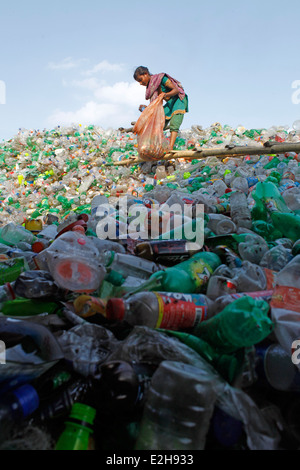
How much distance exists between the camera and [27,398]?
2.53 ft

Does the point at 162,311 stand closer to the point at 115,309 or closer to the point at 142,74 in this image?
the point at 115,309

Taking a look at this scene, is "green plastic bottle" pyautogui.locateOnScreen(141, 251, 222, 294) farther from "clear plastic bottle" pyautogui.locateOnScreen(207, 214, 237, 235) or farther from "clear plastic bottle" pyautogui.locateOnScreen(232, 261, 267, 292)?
"clear plastic bottle" pyautogui.locateOnScreen(207, 214, 237, 235)

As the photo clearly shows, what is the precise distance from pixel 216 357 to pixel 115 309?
362 mm

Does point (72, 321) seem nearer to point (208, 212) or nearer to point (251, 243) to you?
point (251, 243)

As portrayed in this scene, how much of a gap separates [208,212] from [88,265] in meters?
1.36

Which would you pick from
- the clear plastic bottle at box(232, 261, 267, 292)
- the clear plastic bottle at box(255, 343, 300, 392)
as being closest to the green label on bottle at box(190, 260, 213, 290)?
the clear plastic bottle at box(232, 261, 267, 292)

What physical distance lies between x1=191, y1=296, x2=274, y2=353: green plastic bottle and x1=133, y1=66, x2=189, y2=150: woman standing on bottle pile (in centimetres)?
517

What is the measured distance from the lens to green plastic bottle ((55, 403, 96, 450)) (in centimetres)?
73

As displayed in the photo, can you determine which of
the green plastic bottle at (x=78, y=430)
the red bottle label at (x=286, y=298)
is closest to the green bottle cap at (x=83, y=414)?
the green plastic bottle at (x=78, y=430)

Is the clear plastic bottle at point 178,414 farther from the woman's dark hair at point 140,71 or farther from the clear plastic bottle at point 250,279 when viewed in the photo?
the woman's dark hair at point 140,71

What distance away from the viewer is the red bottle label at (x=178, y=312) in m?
1.10

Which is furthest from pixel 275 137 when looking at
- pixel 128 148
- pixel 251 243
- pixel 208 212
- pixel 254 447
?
pixel 254 447

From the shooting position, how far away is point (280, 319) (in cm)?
105

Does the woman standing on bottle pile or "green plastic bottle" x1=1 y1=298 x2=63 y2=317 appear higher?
the woman standing on bottle pile
